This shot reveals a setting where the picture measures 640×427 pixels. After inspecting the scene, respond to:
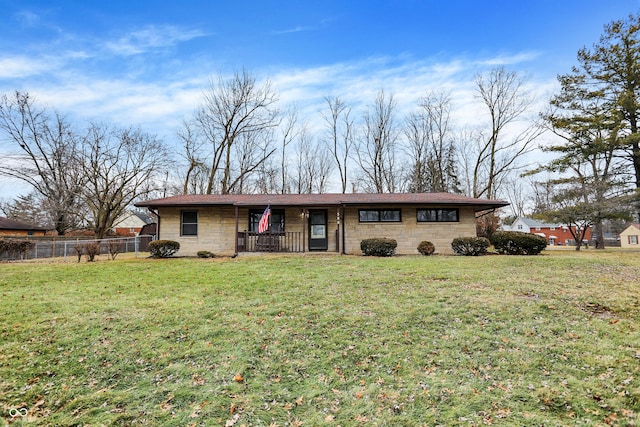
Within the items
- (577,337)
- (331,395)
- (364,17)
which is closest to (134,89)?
(364,17)

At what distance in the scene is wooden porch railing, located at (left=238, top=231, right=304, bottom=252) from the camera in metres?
14.4

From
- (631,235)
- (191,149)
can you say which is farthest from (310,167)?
(631,235)

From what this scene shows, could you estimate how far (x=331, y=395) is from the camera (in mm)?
3264

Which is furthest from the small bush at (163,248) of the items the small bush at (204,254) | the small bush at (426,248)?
the small bush at (426,248)

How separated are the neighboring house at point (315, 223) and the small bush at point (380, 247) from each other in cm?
143

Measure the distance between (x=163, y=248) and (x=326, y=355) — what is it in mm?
11900

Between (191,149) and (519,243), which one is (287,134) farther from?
(519,243)

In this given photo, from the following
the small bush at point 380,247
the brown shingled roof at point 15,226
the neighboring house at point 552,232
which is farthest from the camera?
the neighboring house at point 552,232

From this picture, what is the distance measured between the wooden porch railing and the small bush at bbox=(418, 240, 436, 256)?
520cm

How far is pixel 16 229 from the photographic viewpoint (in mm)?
26000

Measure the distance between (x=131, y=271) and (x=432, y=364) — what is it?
9.40 meters

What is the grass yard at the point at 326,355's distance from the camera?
2990mm

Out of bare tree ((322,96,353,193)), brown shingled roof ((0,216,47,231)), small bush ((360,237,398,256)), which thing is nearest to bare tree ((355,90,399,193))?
bare tree ((322,96,353,193))

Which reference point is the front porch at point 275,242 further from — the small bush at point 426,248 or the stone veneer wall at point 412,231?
the small bush at point 426,248
